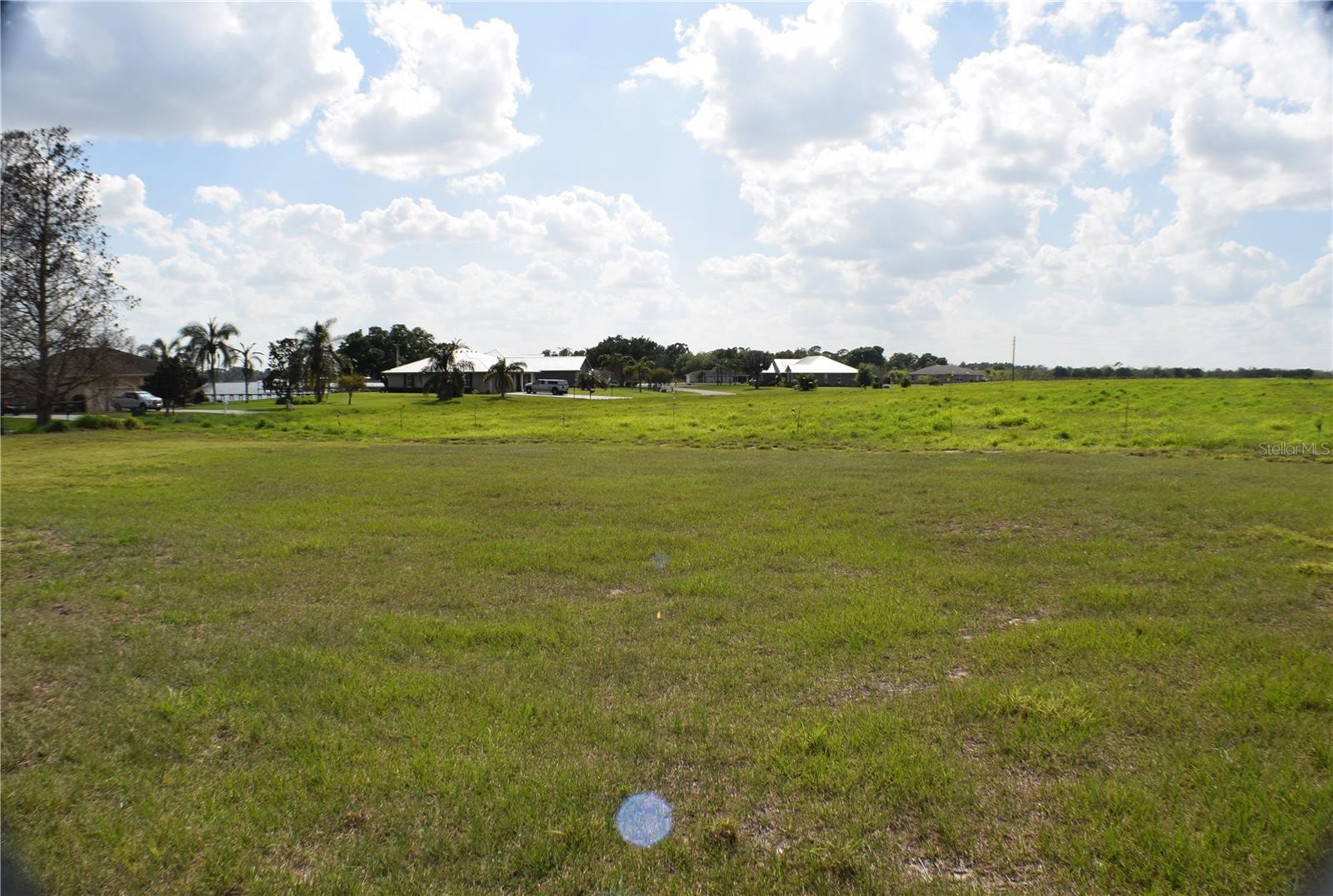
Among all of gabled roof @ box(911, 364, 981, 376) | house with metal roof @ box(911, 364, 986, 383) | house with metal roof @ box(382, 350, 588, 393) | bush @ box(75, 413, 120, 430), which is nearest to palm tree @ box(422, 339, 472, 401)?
house with metal roof @ box(382, 350, 588, 393)

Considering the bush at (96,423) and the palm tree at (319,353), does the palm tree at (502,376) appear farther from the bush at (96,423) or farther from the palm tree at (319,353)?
the bush at (96,423)

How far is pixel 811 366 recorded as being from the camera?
451 ft

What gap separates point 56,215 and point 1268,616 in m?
47.8

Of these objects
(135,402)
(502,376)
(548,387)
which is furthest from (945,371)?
(135,402)

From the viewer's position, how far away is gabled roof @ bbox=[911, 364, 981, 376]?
535ft

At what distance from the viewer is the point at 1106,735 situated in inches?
221

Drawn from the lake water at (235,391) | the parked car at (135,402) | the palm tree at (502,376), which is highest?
the palm tree at (502,376)

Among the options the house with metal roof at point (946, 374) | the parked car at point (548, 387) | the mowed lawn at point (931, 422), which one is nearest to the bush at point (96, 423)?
the mowed lawn at point (931, 422)

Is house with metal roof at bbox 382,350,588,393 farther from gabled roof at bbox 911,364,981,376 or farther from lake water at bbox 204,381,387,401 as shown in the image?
gabled roof at bbox 911,364,981,376

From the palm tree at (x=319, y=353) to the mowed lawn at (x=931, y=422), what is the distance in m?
16.9

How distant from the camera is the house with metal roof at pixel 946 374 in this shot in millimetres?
151950

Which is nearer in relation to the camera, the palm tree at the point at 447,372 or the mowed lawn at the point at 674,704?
the mowed lawn at the point at 674,704

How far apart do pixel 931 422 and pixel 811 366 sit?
326 ft

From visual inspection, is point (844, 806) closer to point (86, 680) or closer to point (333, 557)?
point (86, 680)
